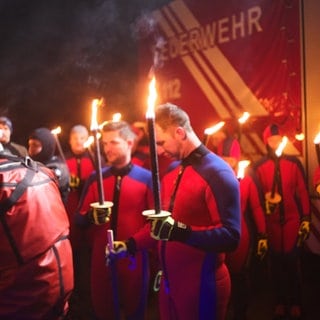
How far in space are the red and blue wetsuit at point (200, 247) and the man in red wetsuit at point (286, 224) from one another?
2.56m

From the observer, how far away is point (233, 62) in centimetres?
786

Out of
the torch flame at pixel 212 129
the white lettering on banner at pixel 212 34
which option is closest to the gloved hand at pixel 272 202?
the torch flame at pixel 212 129

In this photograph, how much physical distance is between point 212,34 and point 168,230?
644cm

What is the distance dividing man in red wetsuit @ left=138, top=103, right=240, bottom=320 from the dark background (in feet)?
21.0

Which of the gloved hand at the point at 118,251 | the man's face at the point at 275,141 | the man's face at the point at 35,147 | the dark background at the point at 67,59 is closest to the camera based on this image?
the gloved hand at the point at 118,251

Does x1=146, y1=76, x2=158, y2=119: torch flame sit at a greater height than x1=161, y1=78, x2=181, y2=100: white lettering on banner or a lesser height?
lesser

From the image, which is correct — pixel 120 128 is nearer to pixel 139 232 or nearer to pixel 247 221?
pixel 139 232

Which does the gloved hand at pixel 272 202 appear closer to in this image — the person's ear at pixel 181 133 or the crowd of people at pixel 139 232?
the crowd of people at pixel 139 232

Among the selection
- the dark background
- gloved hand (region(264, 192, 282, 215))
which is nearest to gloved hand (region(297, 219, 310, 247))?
gloved hand (region(264, 192, 282, 215))

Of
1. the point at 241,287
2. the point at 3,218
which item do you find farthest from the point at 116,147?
the point at 241,287

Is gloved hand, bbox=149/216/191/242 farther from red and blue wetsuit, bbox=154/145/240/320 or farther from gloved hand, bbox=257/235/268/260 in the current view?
gloved hand, bbox=257/235/268/260

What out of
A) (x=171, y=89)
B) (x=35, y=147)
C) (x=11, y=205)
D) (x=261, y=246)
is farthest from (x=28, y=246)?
(x=171, y=89)

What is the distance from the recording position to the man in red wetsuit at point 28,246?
260cm

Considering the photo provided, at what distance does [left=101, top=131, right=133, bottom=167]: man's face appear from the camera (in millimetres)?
4484
